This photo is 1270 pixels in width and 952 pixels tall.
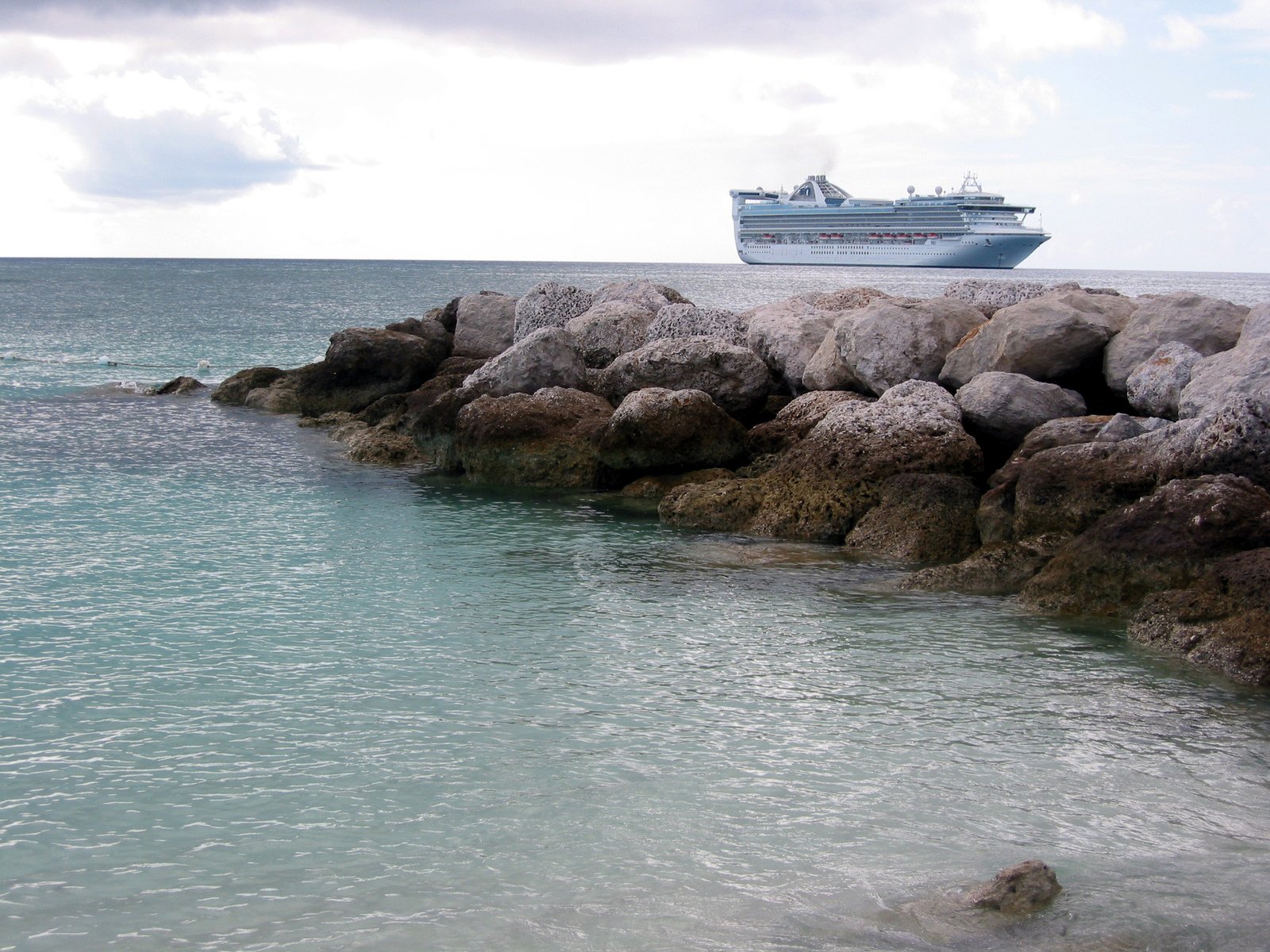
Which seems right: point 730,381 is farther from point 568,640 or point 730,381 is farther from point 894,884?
point 894,884

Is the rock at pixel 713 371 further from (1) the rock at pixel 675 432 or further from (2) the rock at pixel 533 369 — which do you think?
(2) the rock at pixel 533 369

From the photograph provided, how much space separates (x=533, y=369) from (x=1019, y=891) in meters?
12.8

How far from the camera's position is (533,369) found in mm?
16953

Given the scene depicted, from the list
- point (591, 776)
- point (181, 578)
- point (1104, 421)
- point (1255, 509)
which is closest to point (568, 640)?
point (591, 776)

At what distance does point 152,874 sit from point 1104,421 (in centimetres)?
1005

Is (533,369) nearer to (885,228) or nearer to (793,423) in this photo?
(793,423)

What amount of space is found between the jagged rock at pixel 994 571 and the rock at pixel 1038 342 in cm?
348

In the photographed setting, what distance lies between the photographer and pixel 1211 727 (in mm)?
7184

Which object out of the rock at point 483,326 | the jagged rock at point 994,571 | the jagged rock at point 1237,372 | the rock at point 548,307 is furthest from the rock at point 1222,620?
the rock at point 483,326

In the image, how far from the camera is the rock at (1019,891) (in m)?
4.94

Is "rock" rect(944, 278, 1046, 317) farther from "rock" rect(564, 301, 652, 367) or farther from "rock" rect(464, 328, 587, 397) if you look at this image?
"rock" rect(464, 328, 587, 397)

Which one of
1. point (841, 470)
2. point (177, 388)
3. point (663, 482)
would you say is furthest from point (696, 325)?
point (177, 388)

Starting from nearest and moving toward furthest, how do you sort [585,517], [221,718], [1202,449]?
[221,718] < [1202,449] < [585,517]

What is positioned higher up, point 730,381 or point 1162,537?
point 730,381
